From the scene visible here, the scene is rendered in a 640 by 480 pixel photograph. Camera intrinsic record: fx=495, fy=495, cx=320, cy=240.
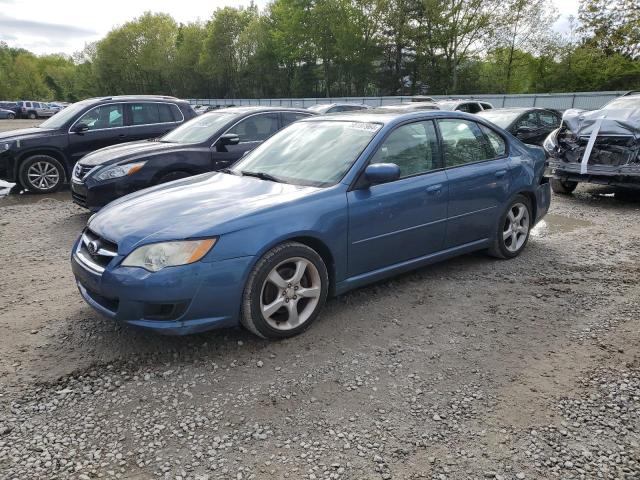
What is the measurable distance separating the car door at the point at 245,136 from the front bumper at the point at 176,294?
13.7ft

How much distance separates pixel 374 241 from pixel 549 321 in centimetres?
150

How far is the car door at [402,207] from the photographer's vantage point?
12.6 feet

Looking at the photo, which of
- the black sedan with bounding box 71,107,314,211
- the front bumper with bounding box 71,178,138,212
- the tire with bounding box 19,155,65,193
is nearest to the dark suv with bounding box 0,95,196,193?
the tire with bounding box 19,155,65,193

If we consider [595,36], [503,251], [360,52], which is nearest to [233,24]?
[360,52]

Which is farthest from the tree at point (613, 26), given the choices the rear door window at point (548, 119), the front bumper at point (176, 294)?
the front bumper at point (176, 294)

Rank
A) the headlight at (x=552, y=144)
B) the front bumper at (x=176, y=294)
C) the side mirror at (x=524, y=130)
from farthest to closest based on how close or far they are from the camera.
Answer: the side mirror at (x=524, y=130), the headlight at (x=552, y=144), the front bumper at (x=176, y=294)

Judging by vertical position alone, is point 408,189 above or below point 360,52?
below

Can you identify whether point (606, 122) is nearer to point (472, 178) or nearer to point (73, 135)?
point (472, 178)

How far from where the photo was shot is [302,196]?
11.9 feet

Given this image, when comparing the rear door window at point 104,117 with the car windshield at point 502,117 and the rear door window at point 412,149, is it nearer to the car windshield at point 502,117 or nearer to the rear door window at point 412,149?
the rear door window at point 412,149

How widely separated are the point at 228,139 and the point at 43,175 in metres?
4.38

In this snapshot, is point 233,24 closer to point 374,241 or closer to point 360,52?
point 360,52

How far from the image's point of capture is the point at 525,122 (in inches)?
432

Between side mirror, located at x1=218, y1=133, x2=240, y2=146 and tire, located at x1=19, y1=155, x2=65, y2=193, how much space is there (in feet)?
13.2
